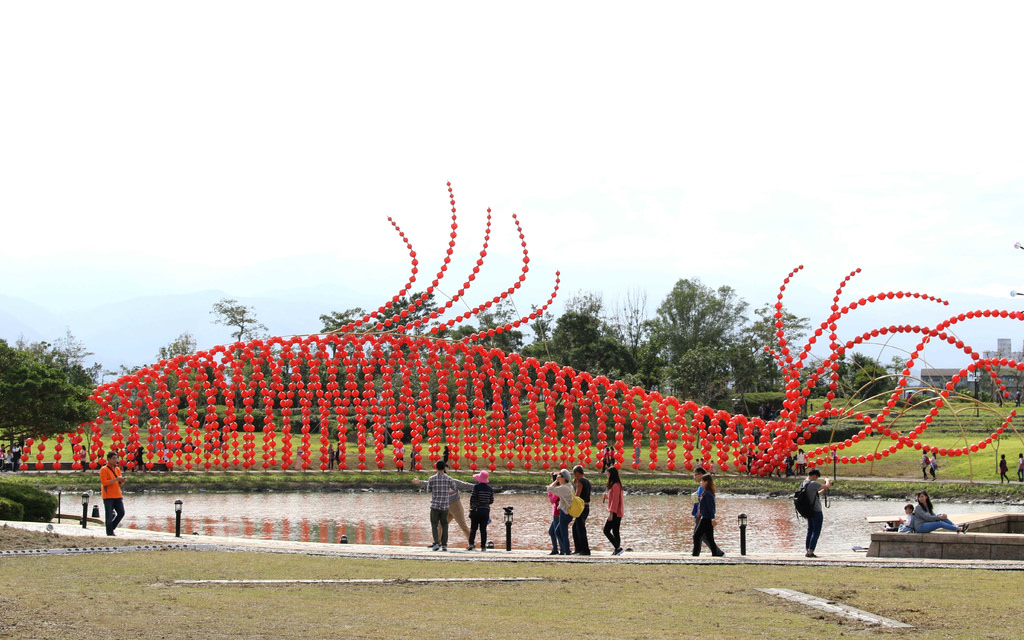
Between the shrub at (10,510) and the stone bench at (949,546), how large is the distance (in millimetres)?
12594

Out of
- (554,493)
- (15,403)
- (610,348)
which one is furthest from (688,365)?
(554,493)

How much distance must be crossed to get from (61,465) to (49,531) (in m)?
17.6

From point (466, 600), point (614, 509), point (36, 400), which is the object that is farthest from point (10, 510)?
point (466, 600)

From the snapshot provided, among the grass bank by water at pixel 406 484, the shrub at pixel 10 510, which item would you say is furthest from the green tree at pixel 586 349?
the shrub at pixel 10 510

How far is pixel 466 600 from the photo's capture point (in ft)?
29.4

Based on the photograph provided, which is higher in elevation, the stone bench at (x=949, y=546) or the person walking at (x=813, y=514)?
the person walking at (x=813, y=514)

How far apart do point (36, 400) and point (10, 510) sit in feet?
21.9

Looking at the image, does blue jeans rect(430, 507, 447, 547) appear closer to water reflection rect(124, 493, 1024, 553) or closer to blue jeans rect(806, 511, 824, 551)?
water reflection rect(124, 493, 1024, 553)

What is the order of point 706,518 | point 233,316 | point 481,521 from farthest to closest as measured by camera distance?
point 233,316 < point 481,521 < point 706,518

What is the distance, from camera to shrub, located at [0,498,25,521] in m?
15.6

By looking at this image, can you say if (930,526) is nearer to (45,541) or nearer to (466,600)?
(466,600)

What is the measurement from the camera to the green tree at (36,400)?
21.6 m

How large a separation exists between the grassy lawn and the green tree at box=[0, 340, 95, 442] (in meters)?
11.8

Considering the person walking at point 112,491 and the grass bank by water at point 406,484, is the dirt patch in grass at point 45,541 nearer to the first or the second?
the person walking at point 112,491
